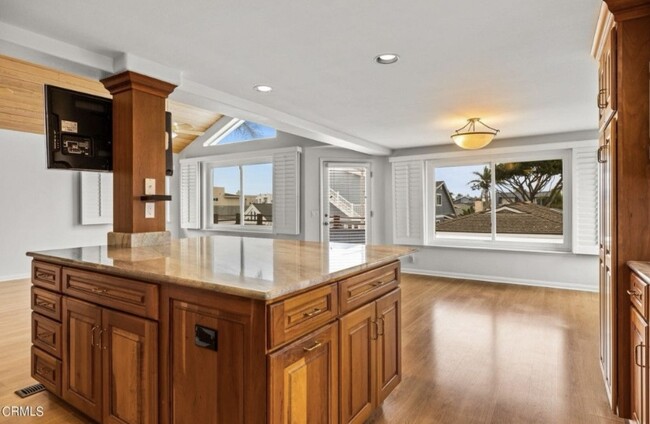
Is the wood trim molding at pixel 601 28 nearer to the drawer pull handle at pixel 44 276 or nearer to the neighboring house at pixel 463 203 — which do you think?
the drawer pull handle at pixel 44 276

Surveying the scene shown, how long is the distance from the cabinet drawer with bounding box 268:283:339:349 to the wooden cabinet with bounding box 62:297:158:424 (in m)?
0.64

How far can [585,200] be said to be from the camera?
5.02 m

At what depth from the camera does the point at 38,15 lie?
2062 mm

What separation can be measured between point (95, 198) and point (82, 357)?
551 centimetres

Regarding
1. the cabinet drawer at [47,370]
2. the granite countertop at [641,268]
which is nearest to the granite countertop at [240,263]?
the cabinet drawer at [47,370]

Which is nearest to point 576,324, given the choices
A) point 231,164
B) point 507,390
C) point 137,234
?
point 507,390

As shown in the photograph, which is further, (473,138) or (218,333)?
(473,138)

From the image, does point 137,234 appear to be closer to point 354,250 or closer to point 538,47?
point 354,250

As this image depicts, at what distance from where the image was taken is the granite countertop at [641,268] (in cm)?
152

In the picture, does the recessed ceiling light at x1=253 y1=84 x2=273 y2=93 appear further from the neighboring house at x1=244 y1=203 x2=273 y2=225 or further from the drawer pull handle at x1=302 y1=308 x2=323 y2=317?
the neighboring house at x1=244 y1=203 x2=273 y2=225

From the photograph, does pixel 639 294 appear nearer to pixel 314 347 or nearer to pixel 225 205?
pixel 314 347

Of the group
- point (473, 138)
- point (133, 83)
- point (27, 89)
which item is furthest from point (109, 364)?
point (27, 89)

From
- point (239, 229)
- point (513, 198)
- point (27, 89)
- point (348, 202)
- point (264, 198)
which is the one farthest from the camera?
point (239, 229)

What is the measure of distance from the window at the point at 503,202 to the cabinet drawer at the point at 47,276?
5.43 meters
